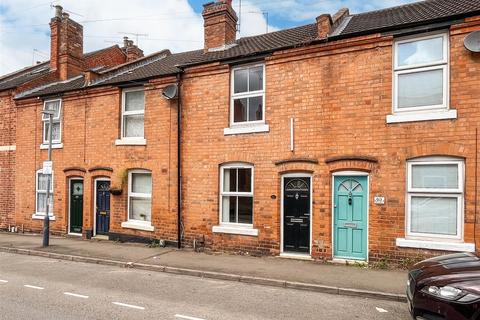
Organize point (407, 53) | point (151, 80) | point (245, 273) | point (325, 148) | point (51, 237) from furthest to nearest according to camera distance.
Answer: point (51, 237)
point (151, 80)
point (325, 148)
point (407, 53)
point (245, 273)

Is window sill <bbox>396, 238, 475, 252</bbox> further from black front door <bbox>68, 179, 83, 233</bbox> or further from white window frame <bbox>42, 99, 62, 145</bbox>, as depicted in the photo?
white window frame <bbox>42, 99, 62, 145</bbox>

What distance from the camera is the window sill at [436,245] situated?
788 cm

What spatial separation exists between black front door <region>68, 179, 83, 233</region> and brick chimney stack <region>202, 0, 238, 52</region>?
22.2 ft

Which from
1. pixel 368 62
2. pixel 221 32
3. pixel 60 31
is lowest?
pixel 368 62

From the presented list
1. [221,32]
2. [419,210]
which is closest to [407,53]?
[419,210]

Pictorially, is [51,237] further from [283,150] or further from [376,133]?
[376,133]

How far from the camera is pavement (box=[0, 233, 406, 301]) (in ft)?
24.0

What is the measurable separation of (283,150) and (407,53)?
367cm

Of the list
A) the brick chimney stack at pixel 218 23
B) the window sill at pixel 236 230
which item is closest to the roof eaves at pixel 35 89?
the brick chimney stack at pixel 218 23

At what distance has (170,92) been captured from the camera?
38.3 feet

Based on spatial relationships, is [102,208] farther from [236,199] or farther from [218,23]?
[218,23]

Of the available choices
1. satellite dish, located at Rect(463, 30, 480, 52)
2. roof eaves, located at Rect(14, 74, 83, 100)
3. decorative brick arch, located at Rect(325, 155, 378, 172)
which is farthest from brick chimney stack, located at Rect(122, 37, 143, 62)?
satellite dish, located at Rect(463, 30, 480, 52)

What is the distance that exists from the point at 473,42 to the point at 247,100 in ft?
18.0

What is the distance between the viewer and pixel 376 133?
29.4ft
